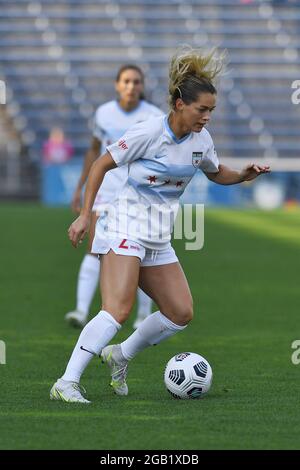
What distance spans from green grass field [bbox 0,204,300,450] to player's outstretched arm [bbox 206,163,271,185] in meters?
1.20

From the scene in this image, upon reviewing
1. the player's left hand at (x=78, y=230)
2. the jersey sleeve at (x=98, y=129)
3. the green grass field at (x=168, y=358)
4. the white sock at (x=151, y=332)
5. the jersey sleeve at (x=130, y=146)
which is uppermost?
the jersey sleeve at (x=130, y=146)

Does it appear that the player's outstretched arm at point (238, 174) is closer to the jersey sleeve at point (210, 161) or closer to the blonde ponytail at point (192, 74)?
the jersey sleeve at point (210, 161)

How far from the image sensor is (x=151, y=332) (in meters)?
6.13

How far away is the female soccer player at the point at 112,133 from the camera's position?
8.71 metres

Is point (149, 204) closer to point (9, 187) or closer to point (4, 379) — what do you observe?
point (4, 379)

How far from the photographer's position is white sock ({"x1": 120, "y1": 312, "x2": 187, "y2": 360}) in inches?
241

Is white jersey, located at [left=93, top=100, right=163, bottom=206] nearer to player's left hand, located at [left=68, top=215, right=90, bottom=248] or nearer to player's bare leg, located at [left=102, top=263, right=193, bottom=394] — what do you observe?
player's bare leg, located at [left=102, top=263, right=193, bottom=394]

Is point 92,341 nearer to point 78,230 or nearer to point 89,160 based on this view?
point 78,230

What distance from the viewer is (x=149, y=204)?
5938 millimetres

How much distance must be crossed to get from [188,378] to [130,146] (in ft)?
4.24

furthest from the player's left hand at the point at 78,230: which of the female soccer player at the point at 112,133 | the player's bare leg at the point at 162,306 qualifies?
the female soccer player at the point at 112,133

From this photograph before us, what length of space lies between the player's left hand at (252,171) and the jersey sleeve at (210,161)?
0.16 metres

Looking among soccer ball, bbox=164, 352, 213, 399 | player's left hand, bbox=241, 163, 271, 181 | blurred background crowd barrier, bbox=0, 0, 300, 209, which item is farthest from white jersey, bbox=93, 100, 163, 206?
blurred background crowd barrier, bbox=0, 0, 300, 209

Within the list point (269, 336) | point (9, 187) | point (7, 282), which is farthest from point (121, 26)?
point (269, 336)
